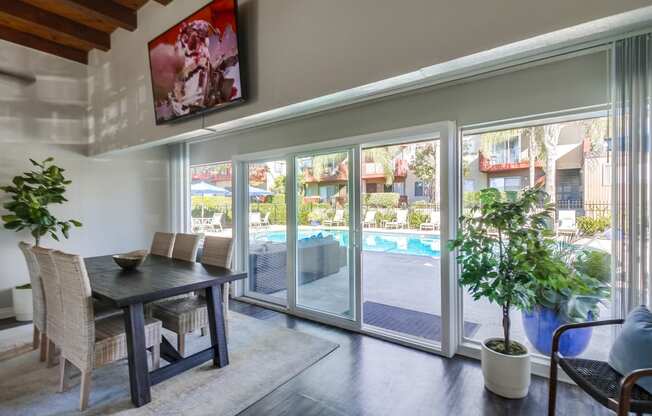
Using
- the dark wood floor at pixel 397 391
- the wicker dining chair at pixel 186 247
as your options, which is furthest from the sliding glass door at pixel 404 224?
the wicker dining chair at pixel 186 247

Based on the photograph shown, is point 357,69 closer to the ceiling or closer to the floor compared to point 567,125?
closer to the ceiling

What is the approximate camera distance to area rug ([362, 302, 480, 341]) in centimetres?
324

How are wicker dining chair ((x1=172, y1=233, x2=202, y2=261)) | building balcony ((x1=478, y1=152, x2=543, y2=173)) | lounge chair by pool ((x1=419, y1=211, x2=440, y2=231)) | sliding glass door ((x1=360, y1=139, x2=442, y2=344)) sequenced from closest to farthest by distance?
building balcony ((x1=478, y1=152, x2=543, y2=173)) → lounge chair by pool ((x1=419, y1=211, x2=440, y2=231)) → sliding glass door ((x1=360, y1=139, x2=442, y2=344)) → wicker dining chair ((x1=172, y1=233, x2=202, y2=261))

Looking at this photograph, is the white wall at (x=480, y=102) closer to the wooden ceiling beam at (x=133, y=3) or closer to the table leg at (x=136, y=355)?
the wooden ceiling beam at (x=133, y=3)

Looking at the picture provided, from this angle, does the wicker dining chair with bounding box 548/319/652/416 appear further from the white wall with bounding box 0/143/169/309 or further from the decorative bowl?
the white wall with bounding box 0/143/169/309

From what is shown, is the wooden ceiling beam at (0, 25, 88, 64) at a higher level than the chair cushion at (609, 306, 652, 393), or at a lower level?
higher

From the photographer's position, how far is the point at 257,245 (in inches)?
186

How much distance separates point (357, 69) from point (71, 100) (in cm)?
472

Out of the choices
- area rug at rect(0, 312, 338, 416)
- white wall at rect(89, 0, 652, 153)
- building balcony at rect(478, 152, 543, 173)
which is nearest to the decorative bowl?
area rug at rect(0, 312, 338, 416)

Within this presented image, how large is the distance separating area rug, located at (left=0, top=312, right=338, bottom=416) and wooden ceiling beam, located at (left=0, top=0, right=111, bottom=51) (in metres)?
3.78

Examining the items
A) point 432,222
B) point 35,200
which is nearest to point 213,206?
point 35,200

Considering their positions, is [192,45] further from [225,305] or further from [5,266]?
[5,266]

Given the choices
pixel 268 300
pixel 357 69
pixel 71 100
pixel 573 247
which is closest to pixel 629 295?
pixel 573 247

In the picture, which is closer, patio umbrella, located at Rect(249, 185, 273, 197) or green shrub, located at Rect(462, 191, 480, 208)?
green shrub, located at Rect(462, 191, 480, 208)
